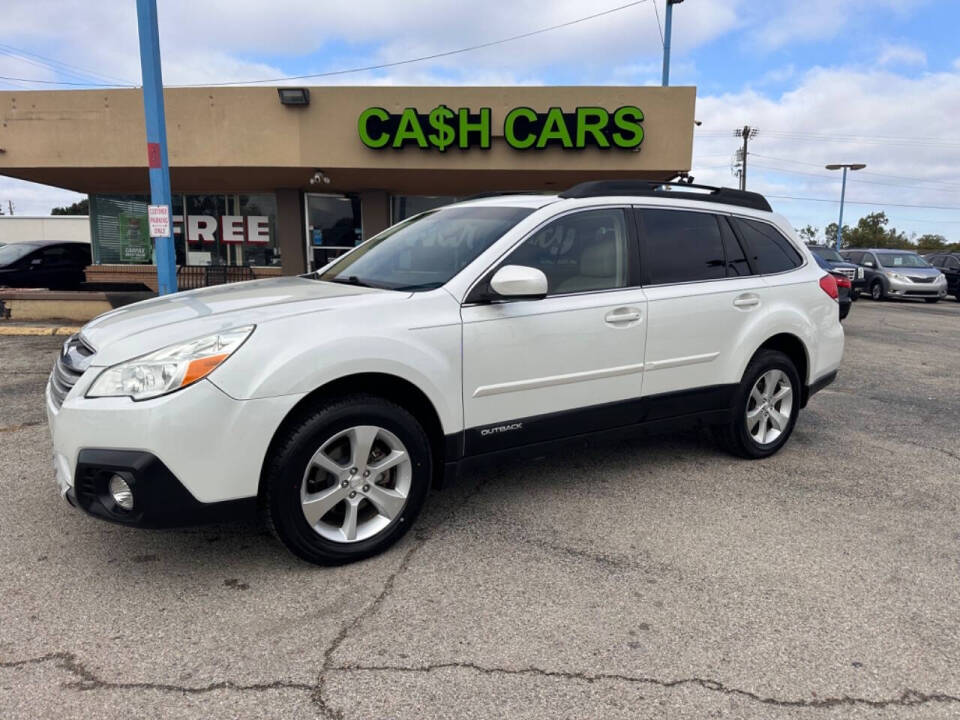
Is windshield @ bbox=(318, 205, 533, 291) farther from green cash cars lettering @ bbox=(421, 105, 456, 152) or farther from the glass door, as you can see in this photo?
the glass door

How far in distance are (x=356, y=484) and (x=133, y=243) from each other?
55.6 feet

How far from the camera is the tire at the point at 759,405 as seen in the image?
4496mm

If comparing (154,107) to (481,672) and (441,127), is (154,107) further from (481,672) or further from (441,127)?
(481,672)

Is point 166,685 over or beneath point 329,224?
beneath

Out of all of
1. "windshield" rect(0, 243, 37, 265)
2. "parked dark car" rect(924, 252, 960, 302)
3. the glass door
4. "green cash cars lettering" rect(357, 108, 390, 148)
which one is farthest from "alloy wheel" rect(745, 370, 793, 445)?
"parked dark car" rect(924, 252, 960, 302)

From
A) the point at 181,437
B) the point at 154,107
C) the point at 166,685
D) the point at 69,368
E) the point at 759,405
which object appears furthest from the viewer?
the point at 154,107

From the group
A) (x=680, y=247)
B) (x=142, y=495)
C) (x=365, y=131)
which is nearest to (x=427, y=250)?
(x=680, y=247)

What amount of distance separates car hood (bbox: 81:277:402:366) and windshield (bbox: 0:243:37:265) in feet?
47.1

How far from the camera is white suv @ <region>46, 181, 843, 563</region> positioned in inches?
107

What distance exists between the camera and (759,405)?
465 centimetres

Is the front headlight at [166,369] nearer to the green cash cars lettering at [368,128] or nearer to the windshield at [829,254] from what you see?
the green cash cars lettering at [368,128]

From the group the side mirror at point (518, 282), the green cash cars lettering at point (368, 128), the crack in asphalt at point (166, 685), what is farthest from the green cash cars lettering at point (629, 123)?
the crack in asphalt at point (166, 685)

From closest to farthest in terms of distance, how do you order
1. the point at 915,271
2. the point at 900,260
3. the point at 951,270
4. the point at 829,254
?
1. the point at 829,254
2. the point at 915,271
3. the point at 900,260
4. the point at 951,270

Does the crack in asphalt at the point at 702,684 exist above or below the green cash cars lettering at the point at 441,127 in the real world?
below
